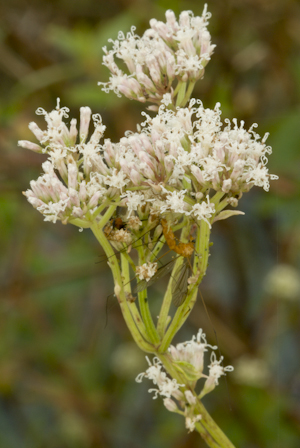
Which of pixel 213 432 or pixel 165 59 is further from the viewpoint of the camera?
pixel 165 59

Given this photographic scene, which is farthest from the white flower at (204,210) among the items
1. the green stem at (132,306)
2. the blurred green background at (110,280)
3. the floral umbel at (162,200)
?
the blurred green background at (110,280)

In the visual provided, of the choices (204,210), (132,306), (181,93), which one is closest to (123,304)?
(132,306)

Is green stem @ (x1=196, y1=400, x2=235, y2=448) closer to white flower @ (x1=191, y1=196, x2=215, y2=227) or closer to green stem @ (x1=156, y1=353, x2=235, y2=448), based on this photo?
green stem @ (x1=156, y1=353, x2=235, y2=448)

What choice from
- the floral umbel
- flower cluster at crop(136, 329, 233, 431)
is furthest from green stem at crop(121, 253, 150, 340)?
flower cluster at crop(136, 329, 233, 431)

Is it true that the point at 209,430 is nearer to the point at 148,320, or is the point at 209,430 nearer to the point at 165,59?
the point at 148,320

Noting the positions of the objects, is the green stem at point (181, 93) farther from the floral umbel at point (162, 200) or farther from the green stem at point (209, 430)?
the green stem at point (209, 430)
